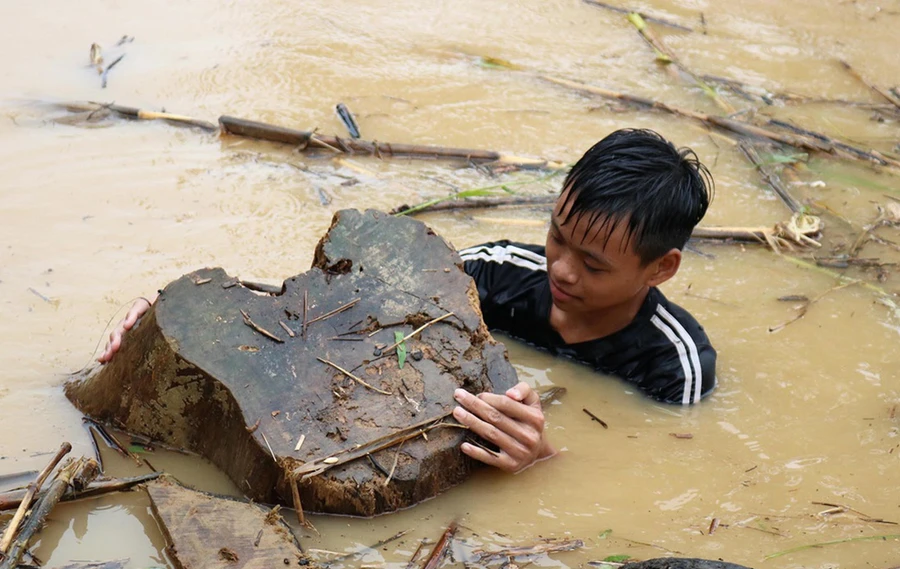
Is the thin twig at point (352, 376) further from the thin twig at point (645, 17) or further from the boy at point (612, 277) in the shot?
the thin twig at point (645, 17)

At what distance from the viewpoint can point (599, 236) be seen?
3.73 meters

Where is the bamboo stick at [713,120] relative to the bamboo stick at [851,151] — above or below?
above

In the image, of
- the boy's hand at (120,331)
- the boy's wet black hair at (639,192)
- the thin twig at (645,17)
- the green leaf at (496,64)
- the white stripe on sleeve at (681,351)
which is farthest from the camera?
the thin twig at (645,17)

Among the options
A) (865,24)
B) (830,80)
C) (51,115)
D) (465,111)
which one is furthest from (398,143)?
(865,24)

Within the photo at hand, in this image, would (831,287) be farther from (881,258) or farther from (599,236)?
(599,236)

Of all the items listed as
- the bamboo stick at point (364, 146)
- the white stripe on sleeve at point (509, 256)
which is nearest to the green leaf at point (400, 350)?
the white stripe on sleeve at point (509, 256)

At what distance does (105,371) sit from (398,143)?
110 inches

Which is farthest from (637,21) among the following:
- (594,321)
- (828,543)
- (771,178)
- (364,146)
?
(828,543)

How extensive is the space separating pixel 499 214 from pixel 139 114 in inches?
90.7

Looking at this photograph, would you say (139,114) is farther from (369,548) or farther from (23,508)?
(369,548)

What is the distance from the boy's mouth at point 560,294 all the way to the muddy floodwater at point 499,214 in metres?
0.40

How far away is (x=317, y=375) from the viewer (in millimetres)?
3094

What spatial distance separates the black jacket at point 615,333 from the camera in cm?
401

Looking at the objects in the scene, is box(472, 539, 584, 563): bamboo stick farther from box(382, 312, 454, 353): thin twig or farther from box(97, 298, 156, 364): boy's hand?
box(97, 298, 156, 364): boy's hand
